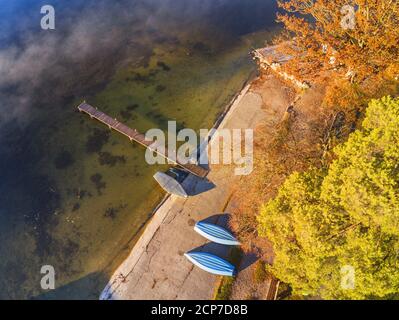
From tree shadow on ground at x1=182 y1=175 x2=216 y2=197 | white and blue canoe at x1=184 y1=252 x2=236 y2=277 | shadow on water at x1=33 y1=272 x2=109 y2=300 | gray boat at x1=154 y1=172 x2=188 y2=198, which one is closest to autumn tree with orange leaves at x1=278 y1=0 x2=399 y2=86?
tree shadow on ground at x1=182 y1=175 x2=216 y2=197

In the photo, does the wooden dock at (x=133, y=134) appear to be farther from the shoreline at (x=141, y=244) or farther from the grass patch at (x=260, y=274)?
the grass patch at (x=260, y=274)

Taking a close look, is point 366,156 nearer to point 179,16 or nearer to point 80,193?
point 80,193

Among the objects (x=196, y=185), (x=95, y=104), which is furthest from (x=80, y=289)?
(x=95, y=104)

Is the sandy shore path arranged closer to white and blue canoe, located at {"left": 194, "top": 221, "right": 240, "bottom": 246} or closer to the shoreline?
the shoreline

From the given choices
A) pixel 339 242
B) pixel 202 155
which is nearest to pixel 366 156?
pixel 339 242

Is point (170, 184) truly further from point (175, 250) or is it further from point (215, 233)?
point (215, 233)

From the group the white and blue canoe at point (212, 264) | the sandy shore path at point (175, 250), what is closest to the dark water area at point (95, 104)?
the sandy shore path at point (175, 250)
